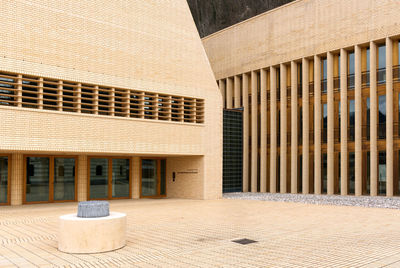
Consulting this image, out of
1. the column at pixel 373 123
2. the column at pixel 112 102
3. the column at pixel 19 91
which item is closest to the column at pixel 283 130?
the column at pixel 373 123

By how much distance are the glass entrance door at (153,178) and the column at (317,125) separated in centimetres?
899

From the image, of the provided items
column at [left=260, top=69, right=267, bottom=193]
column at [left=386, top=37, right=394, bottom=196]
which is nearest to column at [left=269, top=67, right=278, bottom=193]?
column at [left=260, top=69, right=267, bottom=193]

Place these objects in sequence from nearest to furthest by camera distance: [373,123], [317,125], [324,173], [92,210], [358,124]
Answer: [92,210] → [373,123] → [358,124] → [317,125] → [324,173]

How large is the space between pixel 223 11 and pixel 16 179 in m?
27.1

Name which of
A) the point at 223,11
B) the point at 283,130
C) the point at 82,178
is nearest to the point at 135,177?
the point at 82,178

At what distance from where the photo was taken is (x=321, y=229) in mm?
10461

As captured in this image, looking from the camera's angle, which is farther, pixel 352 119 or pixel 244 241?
pixel 352 119

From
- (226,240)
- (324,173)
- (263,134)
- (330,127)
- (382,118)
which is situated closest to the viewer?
(226,240)

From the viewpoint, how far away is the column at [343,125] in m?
22.8

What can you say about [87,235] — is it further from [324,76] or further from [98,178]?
[324,76]

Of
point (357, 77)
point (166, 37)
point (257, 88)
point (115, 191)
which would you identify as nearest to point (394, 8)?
point (357, 77)

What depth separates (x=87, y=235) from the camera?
25.0 feet

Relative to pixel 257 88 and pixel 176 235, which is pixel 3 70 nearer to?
pixel 176 235

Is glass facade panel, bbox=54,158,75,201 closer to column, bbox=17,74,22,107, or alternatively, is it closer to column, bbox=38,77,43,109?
column, bbox=38,77,43,109
